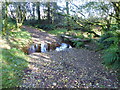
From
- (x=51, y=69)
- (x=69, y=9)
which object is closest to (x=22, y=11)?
(x=69, y=9)

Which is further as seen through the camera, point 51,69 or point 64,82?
point 51,69

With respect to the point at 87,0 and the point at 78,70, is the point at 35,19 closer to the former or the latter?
the point at 87,0

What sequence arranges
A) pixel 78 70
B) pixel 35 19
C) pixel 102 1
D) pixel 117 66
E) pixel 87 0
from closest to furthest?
pixel 117 66 < pixel 78 70 < pixel 102 1 < pixel 87 0 < pixel 35 19

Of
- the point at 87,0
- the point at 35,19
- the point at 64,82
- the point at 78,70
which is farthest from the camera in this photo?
the point at 35,19

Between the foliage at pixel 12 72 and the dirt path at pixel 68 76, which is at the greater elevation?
the foliage at pixel 12 72

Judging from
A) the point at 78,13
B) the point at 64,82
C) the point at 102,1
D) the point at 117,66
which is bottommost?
the point at 64,82

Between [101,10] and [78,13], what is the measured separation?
121cm

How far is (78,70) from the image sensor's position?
3955mm

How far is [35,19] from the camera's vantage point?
18.0 metres

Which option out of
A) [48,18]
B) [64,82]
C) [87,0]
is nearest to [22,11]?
[48,18]

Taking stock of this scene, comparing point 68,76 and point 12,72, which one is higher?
point 12,72

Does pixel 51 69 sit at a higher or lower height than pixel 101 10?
lower

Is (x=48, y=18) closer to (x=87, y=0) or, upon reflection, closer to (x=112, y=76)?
(x=87, y=0)

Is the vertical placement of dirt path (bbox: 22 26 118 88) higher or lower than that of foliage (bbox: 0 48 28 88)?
lower
